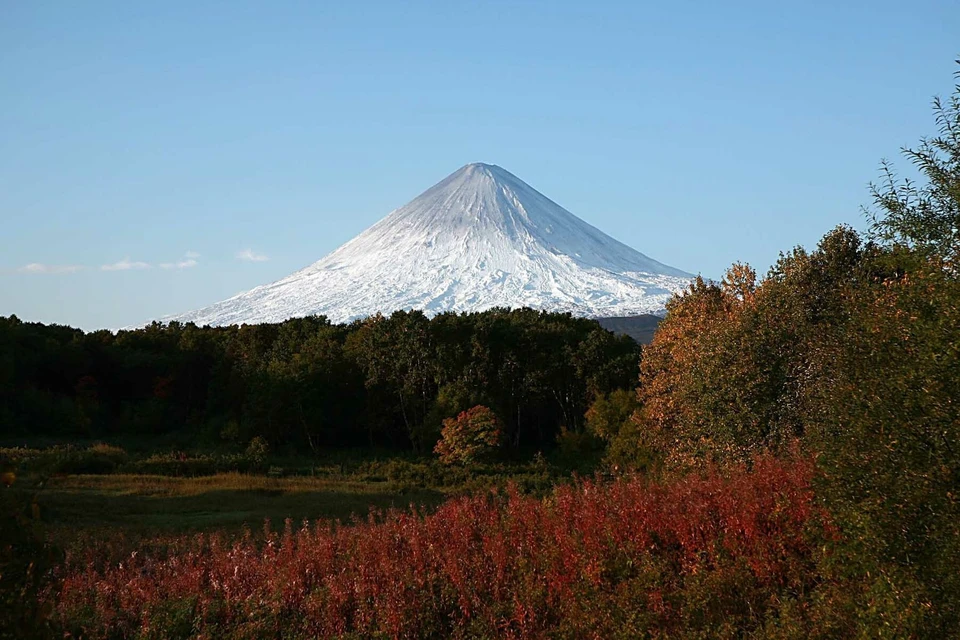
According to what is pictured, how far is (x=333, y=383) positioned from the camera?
49094 millimetres

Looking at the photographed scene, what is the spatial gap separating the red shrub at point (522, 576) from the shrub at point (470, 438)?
27121mm

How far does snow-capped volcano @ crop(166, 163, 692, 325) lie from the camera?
124 meters

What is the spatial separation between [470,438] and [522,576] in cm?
2962

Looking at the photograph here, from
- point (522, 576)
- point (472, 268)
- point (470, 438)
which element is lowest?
point (522, 576)

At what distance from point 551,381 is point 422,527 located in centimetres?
3751

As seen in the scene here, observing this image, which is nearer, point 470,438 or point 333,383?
point 470,438

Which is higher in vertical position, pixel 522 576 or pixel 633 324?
pixel 633 324

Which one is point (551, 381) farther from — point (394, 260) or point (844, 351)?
point (394, 260)

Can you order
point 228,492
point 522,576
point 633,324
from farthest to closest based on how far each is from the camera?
point 633,324, point 228,492, point 522,576

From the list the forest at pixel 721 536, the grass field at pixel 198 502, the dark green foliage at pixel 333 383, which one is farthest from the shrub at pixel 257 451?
the forest at pixel 721 536

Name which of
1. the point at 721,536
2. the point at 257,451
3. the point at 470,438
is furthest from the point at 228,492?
the point at 721,536

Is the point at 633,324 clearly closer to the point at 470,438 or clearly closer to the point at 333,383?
the point at 333,383

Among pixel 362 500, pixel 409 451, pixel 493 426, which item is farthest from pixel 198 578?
pixel 409 451

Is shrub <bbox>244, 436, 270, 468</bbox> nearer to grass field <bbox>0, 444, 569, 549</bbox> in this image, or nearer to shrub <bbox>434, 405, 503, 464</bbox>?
grass field <bbox>0, 444, 569, 549</bbox>
